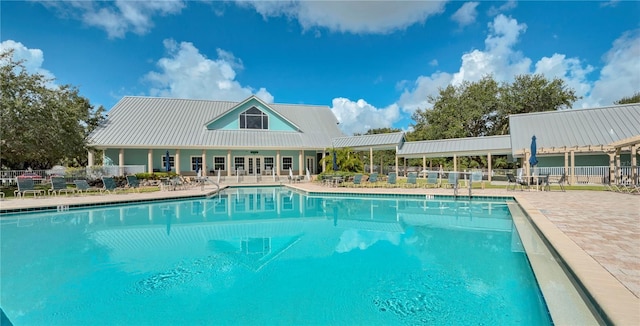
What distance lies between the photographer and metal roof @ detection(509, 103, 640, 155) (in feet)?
60.8

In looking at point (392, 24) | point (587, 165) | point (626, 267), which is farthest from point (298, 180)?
point (626, 267)

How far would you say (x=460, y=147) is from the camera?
21922 millimetres

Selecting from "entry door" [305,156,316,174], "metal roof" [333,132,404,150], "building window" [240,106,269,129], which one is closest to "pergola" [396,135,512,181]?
"metal roof" [333,132,404,150]

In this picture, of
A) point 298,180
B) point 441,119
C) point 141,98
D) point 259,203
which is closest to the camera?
point 259,203

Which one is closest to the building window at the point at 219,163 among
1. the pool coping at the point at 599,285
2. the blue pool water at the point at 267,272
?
the blue pool water at the point at 267,272

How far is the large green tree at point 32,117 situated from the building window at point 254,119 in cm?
1115

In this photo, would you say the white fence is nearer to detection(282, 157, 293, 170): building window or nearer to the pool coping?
detection(282, 157, 293, 170): building window

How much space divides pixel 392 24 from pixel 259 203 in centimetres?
1835

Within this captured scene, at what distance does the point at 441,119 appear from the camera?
1255 inches

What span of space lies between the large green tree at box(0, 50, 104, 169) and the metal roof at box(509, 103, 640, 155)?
1010 inches

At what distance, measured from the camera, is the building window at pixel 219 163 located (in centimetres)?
2495

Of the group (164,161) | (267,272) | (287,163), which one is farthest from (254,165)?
(267,272)

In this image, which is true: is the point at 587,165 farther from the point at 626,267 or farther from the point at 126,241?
the point at 126,241

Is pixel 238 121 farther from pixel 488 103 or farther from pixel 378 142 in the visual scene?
pixel 488 103
